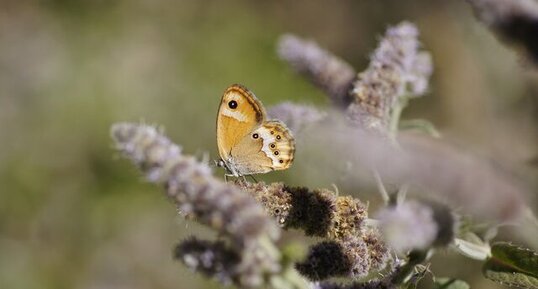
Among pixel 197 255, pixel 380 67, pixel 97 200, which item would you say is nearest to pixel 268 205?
pixel 197 255

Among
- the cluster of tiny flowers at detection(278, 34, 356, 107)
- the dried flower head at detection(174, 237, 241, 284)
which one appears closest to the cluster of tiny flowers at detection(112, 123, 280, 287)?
the dried flower head at detection(174, 237, 241, 284)

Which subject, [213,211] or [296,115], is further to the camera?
[296,115]

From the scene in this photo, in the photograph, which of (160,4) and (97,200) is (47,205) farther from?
(160,4)

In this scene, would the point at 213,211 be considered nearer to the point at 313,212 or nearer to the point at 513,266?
the point at 313,212

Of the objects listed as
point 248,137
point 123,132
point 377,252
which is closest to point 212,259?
point 123,132

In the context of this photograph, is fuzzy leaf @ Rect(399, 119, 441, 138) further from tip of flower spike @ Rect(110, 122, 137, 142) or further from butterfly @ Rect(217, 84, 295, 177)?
tip of flower spike @ Rect(110, 122, 137, 142)
